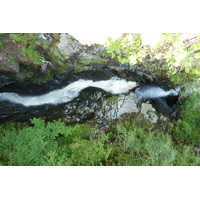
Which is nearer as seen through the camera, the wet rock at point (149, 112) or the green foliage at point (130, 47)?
the green foliage at point (130, 47)

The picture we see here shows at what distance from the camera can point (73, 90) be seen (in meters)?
6.91

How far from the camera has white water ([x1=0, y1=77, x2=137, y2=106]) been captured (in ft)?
22.1

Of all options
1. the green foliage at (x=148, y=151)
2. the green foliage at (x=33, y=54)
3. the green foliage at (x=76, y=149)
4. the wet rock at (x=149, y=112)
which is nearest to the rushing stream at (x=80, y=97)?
the wet rock at (x=149, y=112)

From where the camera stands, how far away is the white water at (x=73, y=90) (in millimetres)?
6746

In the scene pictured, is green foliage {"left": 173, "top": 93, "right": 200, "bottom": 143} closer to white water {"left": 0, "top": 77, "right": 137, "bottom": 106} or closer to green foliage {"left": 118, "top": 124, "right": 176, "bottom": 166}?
green foliage {"left": 118, "top": 124, "right": 176, "bottom": 166}

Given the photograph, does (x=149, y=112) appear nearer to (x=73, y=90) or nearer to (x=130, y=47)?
(x=130, y=47)

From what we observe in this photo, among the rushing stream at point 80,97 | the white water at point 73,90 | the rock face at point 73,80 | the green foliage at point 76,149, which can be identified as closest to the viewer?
the green foliage at point 76,149

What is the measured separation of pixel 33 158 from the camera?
4211 millimetres

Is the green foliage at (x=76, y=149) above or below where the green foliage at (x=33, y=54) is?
below

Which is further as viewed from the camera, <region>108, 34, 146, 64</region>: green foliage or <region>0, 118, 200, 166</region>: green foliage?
<region>108, 34, 146, 64</region>: green foliage

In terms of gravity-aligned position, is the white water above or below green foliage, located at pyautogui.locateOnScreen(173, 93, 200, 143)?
above

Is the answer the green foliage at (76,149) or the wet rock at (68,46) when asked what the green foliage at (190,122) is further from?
the wet rock at (68,46)

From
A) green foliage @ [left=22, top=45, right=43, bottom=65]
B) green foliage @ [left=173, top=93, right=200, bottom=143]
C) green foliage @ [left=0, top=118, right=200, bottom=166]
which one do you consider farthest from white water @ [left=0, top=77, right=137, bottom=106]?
green foliage @ [left=173, top=93, right=200, bottom=143]

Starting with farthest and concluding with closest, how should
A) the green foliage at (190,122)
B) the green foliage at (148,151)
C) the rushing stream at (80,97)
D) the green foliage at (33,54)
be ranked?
the rushing stream at (80,97)
the green foliage at (190,122)
the green foliage at (33,54)
the green foliage at (148,151)
